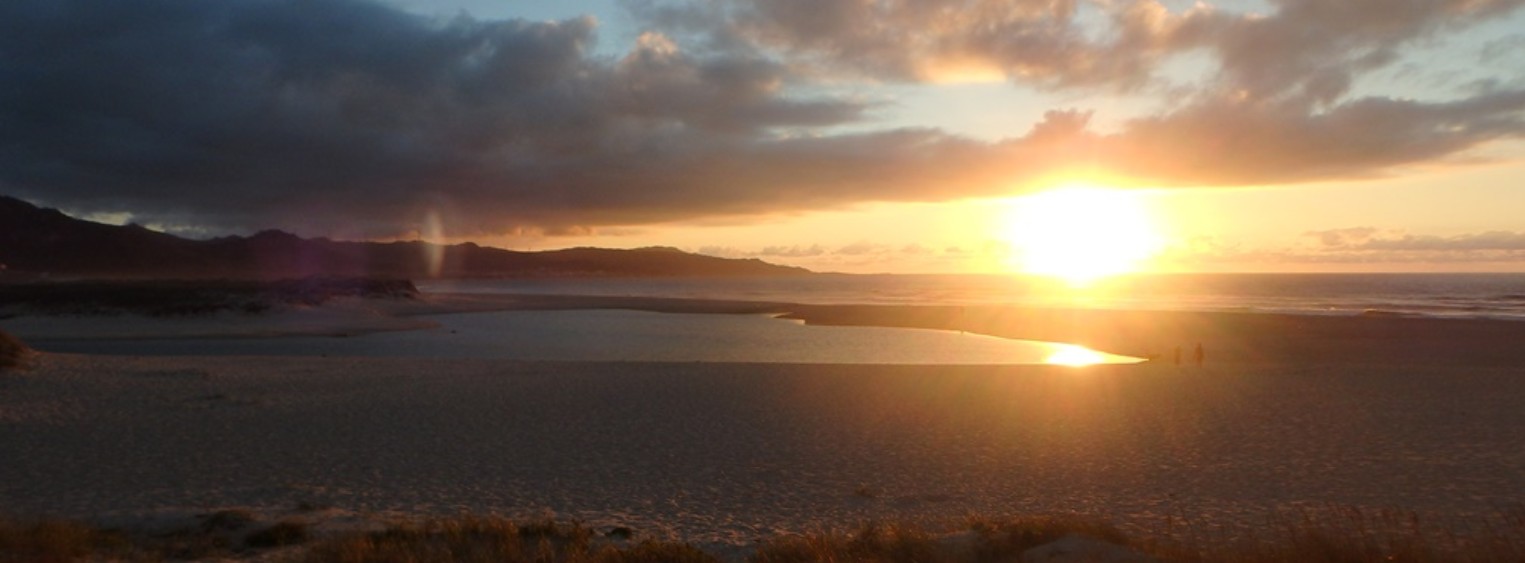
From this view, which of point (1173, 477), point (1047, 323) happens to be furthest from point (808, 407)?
point (1047, 323)

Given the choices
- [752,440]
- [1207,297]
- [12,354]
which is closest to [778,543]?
[752,440]

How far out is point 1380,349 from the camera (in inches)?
1291

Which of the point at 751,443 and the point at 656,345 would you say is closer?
the point at 751,443

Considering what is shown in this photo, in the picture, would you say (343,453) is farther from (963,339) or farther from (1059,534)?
(963,339)

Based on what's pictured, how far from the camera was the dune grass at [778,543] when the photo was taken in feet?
25.1

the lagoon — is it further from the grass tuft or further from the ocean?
the ocean

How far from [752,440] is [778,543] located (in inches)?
273

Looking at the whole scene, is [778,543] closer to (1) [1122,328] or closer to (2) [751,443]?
(2) [751,443]

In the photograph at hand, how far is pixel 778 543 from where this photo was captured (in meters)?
8.65

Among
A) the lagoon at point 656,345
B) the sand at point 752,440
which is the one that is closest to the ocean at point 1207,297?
the lagoon at point 656,345

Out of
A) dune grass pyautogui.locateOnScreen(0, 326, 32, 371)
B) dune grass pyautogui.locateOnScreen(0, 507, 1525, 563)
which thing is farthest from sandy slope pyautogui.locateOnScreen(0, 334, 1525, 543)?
dune grass pyautogui.locateOnScreen(0, 507, 1525, 563)

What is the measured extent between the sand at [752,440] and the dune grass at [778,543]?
1190mm

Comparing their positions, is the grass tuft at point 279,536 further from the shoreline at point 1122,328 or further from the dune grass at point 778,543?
the shoreline at point 1122,328

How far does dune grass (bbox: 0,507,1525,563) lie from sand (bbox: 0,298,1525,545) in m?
1.19
